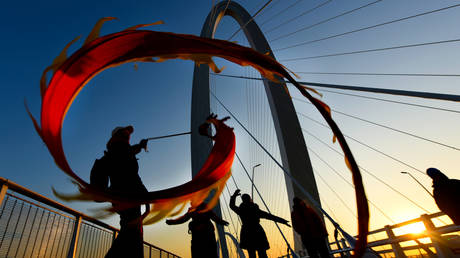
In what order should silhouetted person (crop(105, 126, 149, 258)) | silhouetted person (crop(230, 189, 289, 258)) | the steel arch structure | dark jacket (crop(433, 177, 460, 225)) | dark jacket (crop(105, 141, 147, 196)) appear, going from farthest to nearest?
the steel arch structure < silhouetted person (crop(230, 189, 289, 258)) < dark jacket (crop(433, 177, 460, 225)) < dark jacket (crop(105, 141, 147, 196)) < silhouetted person (crop(105, 126, 149, 258))

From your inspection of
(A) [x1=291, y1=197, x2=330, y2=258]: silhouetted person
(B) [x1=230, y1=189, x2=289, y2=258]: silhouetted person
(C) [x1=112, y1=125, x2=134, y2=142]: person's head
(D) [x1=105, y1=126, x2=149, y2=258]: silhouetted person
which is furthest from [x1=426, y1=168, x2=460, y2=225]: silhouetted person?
(C) [x1=112, y1=125, x2=134, y2=142]: person's head

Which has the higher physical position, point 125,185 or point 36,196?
point 36,196

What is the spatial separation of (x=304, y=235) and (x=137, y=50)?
2.57m

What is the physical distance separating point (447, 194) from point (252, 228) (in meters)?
2.18

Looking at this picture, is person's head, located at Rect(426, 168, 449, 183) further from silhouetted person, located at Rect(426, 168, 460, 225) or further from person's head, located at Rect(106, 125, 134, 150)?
person's head, located at Rect(106, 125, 134, 150)

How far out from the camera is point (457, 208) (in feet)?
7.38

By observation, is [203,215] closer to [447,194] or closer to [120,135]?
[120,135]

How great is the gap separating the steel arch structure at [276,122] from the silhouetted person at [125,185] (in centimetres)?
284

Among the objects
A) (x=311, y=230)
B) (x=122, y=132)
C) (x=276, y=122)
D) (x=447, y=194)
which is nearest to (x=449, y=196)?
(x=447, y=194)

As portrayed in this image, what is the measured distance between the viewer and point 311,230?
2.48 metres

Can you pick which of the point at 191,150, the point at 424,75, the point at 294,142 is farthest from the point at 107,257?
the point at 191,150

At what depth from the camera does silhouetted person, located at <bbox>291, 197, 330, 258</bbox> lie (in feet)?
7.94

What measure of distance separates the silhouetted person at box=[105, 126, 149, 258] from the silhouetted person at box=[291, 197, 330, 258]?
1.83 meters

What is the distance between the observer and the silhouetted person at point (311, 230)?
242cm
